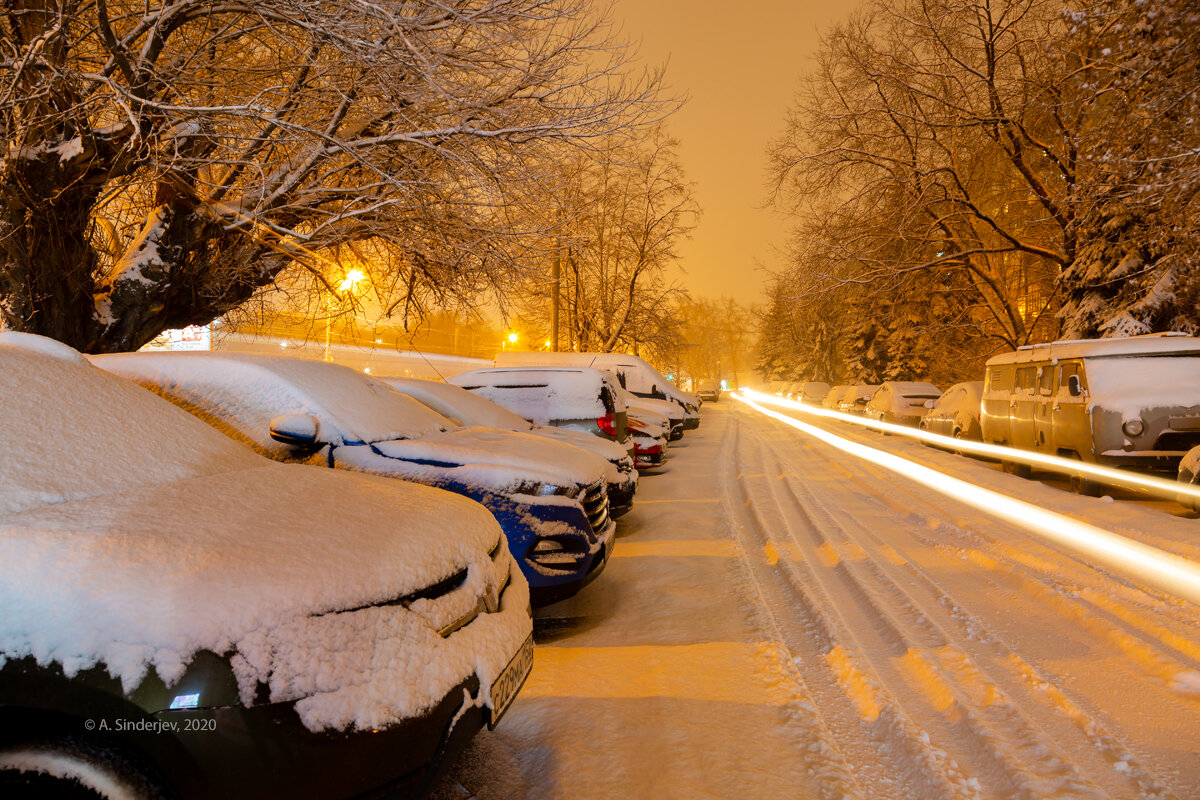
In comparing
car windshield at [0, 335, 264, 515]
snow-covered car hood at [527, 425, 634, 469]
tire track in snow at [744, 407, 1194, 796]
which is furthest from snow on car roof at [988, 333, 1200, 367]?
car windshield at [0, 335, 264, 515]

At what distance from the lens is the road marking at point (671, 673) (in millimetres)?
3561

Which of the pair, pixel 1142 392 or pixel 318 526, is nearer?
pixel 318 526

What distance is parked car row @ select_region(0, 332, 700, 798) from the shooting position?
175 centimetres

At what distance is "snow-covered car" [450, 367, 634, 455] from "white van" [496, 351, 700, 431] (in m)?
7.93

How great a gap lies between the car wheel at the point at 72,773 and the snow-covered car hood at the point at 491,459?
2.68m

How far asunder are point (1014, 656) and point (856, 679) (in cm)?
106

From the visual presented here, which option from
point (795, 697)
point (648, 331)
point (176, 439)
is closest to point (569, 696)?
point (795, 697)

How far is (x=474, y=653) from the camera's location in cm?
239

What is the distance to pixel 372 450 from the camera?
460cm

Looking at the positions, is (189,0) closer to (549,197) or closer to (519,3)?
(519,3)

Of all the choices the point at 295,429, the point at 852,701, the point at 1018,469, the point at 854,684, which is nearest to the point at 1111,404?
the point at 1018,469

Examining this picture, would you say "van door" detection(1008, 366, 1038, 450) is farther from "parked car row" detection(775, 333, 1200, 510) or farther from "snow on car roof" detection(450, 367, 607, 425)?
"snow on car roof" detection(450, 367, 607, 425)

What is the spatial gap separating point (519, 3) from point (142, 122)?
373 cm

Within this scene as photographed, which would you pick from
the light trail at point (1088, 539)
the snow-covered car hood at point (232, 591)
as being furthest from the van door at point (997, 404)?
the snow-covered car hood at point (232, 591)
